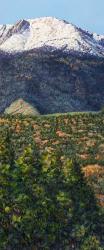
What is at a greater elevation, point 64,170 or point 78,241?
point 64,170

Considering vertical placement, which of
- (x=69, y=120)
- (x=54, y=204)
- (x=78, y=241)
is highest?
(x=69, y=120)

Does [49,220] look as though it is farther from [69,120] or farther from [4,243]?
[69,120]

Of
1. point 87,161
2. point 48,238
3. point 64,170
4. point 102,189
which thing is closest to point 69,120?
point 87,161

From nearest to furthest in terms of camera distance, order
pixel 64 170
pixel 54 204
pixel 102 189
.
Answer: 1. pixel 54 204
2. pixel 64 170
3. pixel 102 189

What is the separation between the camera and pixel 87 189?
338 ft

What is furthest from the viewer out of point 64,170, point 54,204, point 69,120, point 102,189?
point 69,120

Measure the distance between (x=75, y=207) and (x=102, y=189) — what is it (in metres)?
22.9

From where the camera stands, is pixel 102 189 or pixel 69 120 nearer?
pixel 102 189

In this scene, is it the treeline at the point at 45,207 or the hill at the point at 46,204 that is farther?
the hill at the point at 46,204

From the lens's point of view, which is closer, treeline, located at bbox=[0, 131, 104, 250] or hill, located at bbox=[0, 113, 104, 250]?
treeline, located at bbox=[0, 131, 104, 250]

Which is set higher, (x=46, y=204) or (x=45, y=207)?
(x=46, y=204)

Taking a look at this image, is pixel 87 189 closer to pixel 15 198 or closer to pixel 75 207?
pixel 75 207

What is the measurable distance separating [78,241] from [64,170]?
12495mm

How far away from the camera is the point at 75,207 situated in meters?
100
